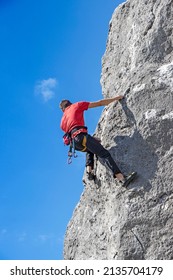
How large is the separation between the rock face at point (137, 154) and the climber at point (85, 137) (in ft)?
0.67

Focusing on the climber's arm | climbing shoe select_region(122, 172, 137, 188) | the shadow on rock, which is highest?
the climber's arm

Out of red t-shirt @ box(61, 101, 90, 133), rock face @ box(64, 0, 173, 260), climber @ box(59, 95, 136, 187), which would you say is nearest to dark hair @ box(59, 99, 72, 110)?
climber @ box(59, 95, 136, 187)

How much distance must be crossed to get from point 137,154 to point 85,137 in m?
1.22

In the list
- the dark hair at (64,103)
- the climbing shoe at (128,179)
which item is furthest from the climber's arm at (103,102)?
the climbing shoe at (128,179)

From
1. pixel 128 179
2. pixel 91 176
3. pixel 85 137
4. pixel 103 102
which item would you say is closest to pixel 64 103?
pixel 103 102

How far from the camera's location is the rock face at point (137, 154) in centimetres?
1257

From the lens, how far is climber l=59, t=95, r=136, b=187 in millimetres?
13000

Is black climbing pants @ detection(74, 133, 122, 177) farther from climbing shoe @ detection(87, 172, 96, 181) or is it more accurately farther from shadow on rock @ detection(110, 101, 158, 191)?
climbing shoe @ detection(87, 172, 96, 181)

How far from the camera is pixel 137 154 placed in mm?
13172

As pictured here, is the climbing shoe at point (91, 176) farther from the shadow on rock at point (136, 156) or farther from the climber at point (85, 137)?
the shadow on rock at point (136, 156)

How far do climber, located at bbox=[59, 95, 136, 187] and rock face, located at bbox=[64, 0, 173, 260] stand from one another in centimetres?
21
